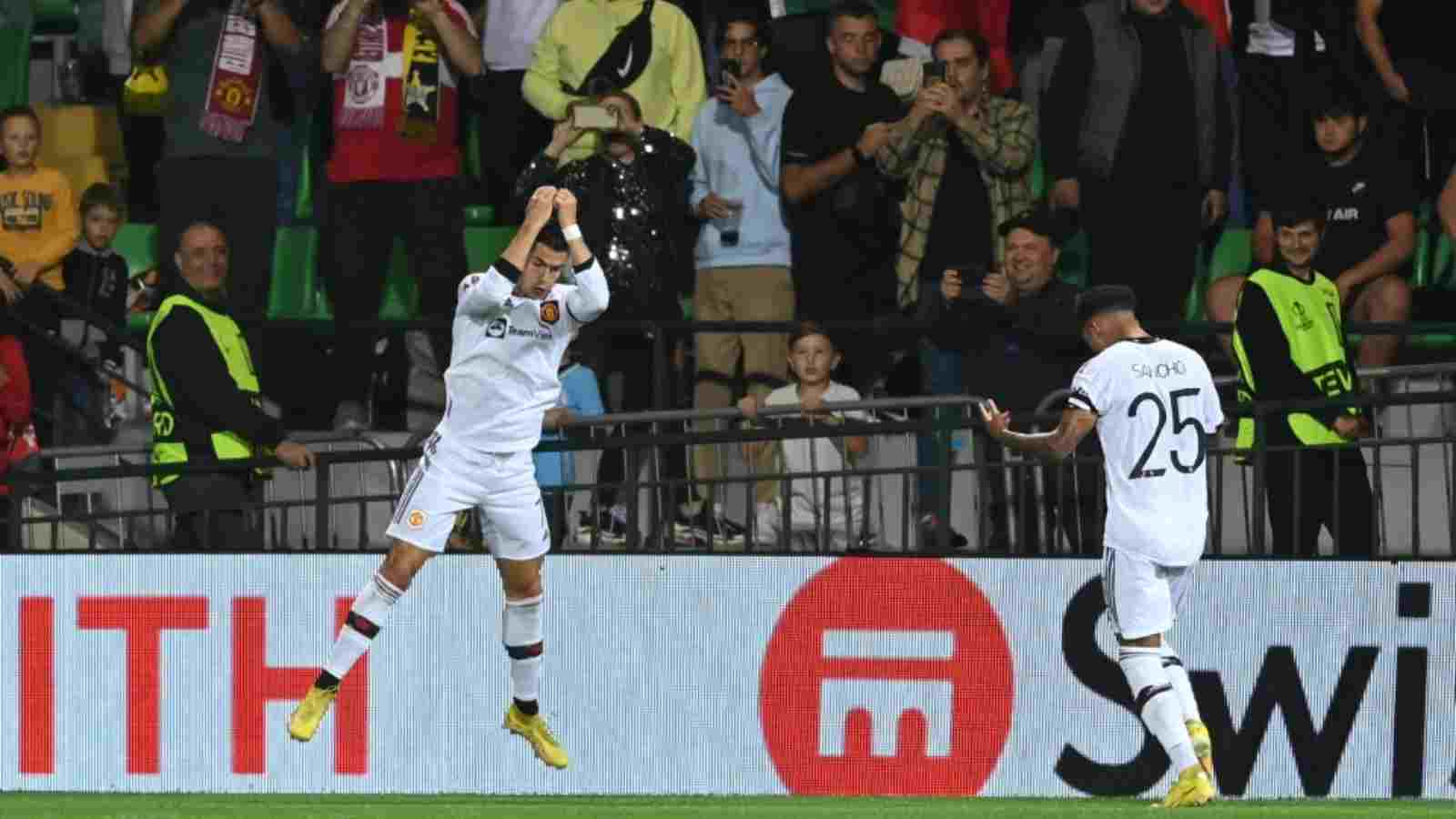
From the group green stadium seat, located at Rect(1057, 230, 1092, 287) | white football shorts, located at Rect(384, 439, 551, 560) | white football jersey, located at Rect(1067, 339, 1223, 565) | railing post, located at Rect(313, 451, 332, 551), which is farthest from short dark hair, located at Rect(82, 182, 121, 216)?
white football jersey, located at Rect(1067, 339, 1223, 565)

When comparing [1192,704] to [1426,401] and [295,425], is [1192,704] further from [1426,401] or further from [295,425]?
[295,425]

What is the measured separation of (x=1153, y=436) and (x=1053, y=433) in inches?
16.5

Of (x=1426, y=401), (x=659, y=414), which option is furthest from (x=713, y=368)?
(x=1426, y=401)

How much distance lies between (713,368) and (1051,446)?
415 cm

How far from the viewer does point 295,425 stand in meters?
17.3

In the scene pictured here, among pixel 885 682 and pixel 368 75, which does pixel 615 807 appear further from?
pixel 368 75

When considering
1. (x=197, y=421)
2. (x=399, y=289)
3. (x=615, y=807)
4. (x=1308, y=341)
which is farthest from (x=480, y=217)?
(x=615, y=807)

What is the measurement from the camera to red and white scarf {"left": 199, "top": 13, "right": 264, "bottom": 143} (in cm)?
1670

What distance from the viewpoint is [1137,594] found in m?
12.4

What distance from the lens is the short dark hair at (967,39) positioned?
52.3 ft

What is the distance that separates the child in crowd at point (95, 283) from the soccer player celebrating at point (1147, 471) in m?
6.42

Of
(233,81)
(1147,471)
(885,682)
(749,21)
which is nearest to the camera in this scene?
(1147,471)

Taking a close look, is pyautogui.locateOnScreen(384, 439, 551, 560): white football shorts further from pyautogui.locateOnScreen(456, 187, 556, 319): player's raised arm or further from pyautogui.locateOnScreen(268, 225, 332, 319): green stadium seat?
pyautogui.locateOnScreen(268, 225, 332, 319): green stadium seat

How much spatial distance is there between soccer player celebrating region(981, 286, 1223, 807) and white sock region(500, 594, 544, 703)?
246cm
